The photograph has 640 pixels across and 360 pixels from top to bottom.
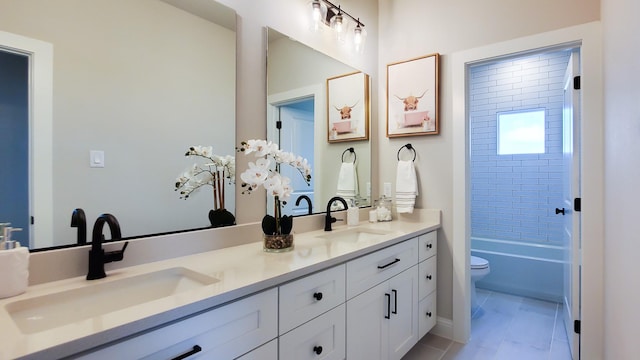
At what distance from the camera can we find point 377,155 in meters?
2.73

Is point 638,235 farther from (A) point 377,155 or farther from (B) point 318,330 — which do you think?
(A) point 377,155

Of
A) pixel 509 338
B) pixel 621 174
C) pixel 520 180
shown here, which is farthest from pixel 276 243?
pixel 520 180

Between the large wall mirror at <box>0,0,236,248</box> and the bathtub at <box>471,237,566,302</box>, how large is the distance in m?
3.10

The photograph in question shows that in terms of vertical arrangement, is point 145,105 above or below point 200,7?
below

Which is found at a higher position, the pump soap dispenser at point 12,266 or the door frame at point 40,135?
the door frame at point 40,135

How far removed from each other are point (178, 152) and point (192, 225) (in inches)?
13.1

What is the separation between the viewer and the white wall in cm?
117

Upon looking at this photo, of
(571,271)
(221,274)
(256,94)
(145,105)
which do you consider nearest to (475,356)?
(571,271)

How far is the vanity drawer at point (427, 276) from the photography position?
2.15 m

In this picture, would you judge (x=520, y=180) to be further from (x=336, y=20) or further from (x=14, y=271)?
(x=14, y=271)

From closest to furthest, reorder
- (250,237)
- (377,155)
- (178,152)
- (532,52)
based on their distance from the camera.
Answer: (178,152)
(250,237)
(532,52)
(377,155)

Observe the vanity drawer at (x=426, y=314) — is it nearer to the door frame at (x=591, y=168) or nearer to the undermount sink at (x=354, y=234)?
the undermount sink at (x=354, y=234)

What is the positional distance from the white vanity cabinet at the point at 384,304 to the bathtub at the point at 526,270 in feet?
6.07

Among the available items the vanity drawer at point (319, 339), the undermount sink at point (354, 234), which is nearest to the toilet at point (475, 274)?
the undermount sink at point (354, 234)
